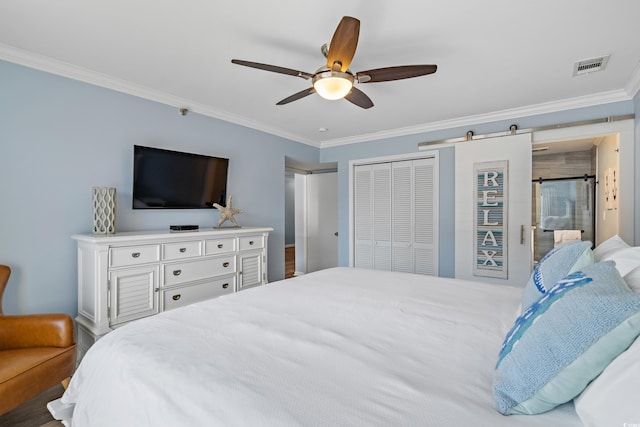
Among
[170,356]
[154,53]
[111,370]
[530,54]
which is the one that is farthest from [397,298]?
[154,53]

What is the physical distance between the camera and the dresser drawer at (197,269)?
275cm

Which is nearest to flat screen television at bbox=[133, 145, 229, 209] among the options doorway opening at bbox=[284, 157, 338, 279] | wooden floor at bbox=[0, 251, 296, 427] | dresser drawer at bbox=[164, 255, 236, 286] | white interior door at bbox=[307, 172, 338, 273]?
dresser drawer at bbox=[164, 255, 236, 286]

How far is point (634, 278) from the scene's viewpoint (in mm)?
1049

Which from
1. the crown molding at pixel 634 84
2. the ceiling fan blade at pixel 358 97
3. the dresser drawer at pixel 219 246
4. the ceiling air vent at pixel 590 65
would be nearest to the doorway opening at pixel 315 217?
the dresser drawer at pixel 219 246

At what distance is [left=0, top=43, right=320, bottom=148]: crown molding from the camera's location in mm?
2270

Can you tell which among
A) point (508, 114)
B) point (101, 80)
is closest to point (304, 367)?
point (101, 80)

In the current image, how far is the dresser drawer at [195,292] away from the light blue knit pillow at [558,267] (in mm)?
2626

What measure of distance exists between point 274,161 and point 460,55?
273 centimetres

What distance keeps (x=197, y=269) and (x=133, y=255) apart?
1.98 feet

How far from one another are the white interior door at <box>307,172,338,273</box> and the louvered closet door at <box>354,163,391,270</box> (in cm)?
88

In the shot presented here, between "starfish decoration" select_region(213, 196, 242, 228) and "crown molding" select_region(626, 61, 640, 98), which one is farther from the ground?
"crown molding" select_region(626, 61, 640, 98)

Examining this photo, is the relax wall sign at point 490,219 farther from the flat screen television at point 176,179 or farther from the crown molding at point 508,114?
the flat screen television at point 176,179

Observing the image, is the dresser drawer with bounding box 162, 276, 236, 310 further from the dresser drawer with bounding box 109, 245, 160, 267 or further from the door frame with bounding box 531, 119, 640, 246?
the door frame with bounding box 531, 119, 640, 246

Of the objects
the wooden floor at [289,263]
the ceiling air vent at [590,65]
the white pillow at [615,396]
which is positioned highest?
the ceiling air vent at [590,65]
